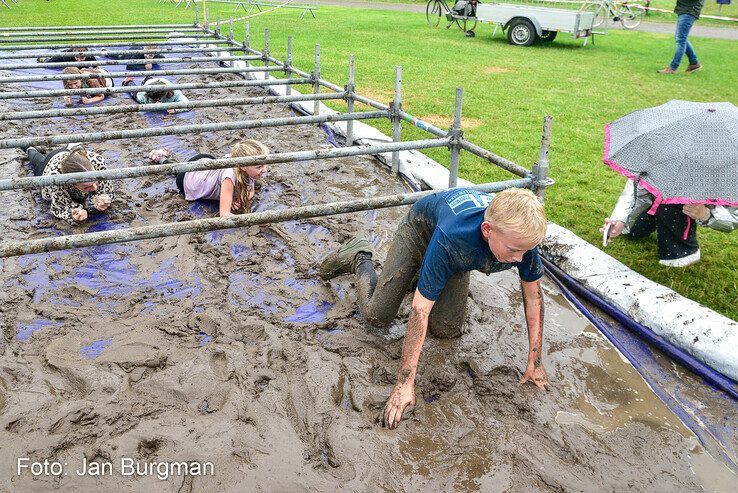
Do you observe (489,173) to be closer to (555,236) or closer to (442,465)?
(555,236)

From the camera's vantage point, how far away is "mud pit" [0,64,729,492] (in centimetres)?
255

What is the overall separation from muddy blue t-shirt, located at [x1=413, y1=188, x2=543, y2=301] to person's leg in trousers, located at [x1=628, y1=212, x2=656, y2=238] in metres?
2.11

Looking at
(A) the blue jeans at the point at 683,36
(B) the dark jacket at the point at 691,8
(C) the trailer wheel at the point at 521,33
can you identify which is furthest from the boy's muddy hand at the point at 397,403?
(C) the trailer wheel at the point at 521,33

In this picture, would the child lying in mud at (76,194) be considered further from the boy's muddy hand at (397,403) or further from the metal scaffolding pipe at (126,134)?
the boy's muddy hand at (397,403)

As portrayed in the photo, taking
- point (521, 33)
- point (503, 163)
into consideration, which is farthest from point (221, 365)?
point (521, 33)

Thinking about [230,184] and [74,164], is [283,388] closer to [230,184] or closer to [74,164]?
[230,184]

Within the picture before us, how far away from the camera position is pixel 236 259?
4.30m

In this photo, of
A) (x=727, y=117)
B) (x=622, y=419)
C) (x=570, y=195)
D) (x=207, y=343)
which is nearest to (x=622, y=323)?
(x=622, y=419)

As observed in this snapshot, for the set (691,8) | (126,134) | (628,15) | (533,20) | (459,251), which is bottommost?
(459,251)

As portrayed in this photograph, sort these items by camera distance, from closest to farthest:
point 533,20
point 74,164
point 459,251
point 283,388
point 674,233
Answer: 1. point 459,251
2. point 283,388
3. point 674,233
4. point 74,164
5. point 533,20

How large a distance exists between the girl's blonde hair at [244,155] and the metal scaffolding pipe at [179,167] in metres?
0.62

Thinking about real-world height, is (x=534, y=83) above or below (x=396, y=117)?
above

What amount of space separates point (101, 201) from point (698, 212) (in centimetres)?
456

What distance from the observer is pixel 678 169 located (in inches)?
139
